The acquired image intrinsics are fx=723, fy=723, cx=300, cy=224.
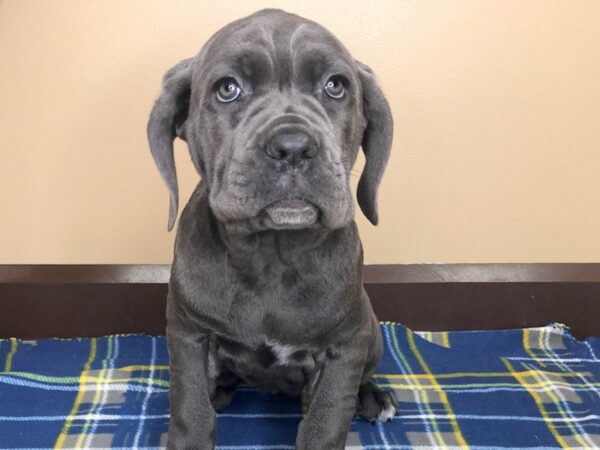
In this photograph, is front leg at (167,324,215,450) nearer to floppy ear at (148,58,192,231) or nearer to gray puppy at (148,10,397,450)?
gray puppy at (148,10,397,450)

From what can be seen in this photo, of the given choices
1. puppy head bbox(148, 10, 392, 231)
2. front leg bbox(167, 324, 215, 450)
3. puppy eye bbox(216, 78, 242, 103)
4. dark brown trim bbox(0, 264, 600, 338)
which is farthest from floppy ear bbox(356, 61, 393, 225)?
dark brown trim bbox(0, 264, 600, 338)

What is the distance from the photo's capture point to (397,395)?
208cm

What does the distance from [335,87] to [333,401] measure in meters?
0.68

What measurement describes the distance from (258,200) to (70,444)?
3.04 feet

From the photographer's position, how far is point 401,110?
7.68 ft

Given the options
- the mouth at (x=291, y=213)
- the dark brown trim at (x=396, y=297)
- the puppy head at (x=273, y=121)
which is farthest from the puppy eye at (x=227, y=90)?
the dark brown trim at (x=396, y=297)

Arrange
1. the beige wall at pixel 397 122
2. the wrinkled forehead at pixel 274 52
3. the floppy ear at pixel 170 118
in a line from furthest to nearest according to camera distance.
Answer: the beige wall at pixel 397 122, the floppy ear at pixel 170 118, the wrinkled forehead at pixel 274 52

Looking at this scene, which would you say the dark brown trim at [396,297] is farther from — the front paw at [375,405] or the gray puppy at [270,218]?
the gray puppy at [270,218]

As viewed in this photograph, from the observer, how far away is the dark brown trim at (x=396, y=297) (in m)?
2.37

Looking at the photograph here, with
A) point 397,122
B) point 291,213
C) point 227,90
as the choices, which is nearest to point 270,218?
point 291,213

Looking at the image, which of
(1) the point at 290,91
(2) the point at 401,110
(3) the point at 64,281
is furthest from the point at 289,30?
(3) the point at 64,281

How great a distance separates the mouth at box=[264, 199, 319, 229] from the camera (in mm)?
1325

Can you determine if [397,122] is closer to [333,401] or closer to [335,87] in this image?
[335,87]

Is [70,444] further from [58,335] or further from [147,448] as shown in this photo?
[58,335]
